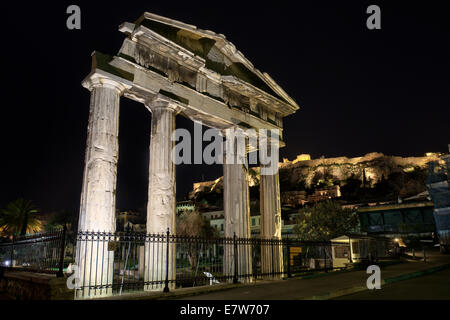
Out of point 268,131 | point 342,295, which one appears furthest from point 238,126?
point 342,295

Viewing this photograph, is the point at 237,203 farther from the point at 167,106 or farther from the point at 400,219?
the point at 400,219

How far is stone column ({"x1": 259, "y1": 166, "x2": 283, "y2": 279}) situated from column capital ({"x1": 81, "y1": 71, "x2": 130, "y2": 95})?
27.5ft

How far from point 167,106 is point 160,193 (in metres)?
3.09

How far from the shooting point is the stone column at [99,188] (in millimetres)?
8633

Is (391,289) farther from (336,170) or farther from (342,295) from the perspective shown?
(336,170)

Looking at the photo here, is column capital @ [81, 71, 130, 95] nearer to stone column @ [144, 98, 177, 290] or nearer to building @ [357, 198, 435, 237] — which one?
stone column @ [144, 98, 177, 290]

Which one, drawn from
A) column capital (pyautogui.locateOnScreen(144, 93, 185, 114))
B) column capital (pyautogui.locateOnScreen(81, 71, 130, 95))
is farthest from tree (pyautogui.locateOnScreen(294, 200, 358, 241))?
column capital (pyautogui.locateOnScreen(81, 71, 130, 95))

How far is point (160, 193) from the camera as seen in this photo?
10.9m

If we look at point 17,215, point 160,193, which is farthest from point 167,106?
point 17,215

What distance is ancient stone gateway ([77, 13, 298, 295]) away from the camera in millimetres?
9391

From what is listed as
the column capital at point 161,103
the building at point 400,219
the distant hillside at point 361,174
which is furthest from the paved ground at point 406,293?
the distant hillside at point 361,174

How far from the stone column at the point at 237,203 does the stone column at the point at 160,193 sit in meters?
3.24

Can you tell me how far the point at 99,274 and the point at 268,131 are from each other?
10.4 metres

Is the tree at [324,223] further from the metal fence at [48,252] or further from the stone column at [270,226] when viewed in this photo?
the metal fence at [48,252]
